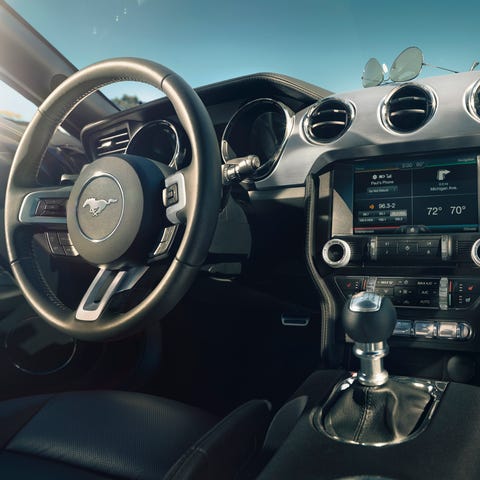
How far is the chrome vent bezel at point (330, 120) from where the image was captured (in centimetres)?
144

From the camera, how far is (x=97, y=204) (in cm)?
114

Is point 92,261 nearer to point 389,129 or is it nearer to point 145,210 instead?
point 145,210

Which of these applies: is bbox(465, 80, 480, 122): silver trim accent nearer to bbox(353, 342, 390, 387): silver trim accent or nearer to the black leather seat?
bbox(353, 342, 390, 387): silver trim accent

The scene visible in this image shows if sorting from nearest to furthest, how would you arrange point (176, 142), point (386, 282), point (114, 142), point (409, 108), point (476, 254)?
point (476, 254) → point (386, 282) → point (409, 108) → point (176, 142) → point (114, 142)

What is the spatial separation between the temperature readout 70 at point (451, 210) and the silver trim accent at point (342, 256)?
20 cm

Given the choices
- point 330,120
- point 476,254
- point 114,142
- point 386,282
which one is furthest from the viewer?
point 114,142

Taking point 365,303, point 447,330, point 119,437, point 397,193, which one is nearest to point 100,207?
point 119,437

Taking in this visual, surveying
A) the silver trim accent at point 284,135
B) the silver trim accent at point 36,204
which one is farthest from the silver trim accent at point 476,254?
the silver trim accent at point 36,204

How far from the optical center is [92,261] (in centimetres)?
114

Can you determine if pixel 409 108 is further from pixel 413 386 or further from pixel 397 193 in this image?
pixel 413 386

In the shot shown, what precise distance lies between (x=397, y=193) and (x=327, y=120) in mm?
338

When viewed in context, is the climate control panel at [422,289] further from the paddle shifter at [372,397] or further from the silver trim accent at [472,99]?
the silver trim accent at [472,99]

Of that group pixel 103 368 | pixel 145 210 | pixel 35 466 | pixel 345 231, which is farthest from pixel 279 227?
pixel 35 466

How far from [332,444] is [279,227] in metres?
0.89
